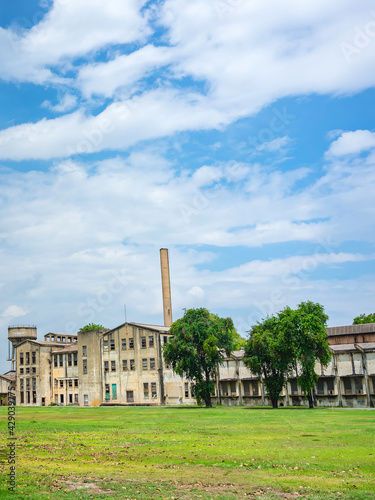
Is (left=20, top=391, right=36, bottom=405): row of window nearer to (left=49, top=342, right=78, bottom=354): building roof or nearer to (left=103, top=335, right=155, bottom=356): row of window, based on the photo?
(left=49, top=342, right=78, bottom=354): building roof

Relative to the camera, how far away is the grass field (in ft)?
47.0

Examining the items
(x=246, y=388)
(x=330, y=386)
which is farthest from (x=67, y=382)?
(x=330, y=386)

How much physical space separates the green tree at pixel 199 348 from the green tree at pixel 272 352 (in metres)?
5.19

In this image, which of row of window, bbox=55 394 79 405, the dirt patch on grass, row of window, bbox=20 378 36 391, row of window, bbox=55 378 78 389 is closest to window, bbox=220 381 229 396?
row of window, bbox=55 394 79 405

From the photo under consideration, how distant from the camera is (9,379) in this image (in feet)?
325

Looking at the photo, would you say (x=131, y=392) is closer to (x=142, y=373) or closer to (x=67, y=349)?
(x=142, y=373)

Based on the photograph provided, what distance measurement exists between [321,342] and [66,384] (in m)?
53.1

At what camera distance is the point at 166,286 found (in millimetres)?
102688

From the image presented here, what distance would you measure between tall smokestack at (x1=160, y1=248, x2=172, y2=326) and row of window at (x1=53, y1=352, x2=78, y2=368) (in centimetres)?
1753

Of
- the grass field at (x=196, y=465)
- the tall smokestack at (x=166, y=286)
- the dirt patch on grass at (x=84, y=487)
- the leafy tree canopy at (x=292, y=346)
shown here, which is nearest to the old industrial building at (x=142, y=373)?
the tall smokestack at (x=166, y=286)

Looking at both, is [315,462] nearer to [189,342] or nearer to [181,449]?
[181,449]

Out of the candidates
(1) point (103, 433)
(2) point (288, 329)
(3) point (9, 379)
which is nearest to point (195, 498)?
(1) point (103, 433)

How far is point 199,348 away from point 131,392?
77.0 ft

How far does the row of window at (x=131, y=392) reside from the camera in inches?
3255
